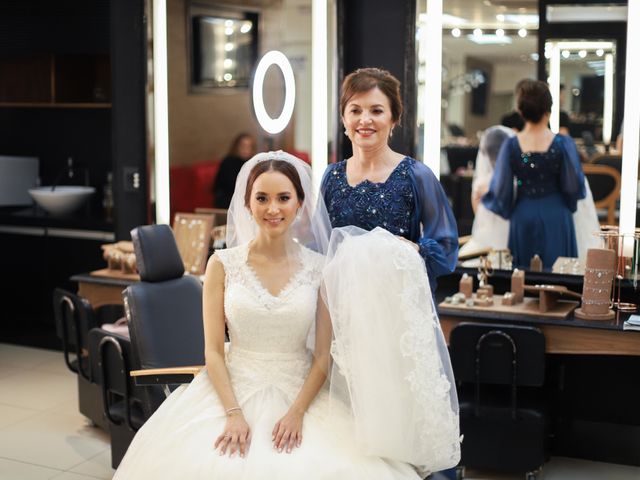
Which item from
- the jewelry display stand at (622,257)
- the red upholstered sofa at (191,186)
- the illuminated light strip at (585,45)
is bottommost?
the jewelry display stand at (622,257)

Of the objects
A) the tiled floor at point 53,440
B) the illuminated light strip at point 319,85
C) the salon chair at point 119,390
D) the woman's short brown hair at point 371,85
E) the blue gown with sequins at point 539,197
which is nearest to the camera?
the woman's short brown hair at point 371,85

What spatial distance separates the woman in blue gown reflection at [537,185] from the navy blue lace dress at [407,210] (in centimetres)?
126

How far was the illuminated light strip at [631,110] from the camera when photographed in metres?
3.77

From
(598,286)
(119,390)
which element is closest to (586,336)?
(598,286)

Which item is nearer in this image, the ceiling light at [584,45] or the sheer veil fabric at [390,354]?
the sheer veil fabric at [390,354]

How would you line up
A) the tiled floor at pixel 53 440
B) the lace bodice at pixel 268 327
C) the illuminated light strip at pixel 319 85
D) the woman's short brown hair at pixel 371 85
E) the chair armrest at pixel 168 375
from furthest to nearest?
the illuminated light strip at pixel 319 85 → the tiled floor at pixel 53 440 → the chair armrest at pixel 168 375 → the woman's short brown hair at pixel 371 85 → the lace bodice at pixel 268 327

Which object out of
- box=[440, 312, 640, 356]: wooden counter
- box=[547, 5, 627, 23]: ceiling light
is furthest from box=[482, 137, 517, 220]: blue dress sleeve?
box=[440, 312, 640, 356]: wooden counter

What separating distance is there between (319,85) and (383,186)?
1.88 m

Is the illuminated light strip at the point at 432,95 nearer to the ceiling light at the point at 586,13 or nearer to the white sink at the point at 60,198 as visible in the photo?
the ceiling light at the point at 586,13

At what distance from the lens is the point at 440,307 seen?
378 cm

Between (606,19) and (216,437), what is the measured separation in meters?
2.40

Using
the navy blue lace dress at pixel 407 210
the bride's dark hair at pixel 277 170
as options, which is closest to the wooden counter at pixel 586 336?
the navy blue lace dress at pixel 407 210

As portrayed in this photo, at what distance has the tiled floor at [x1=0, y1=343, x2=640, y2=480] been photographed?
3.85 metres

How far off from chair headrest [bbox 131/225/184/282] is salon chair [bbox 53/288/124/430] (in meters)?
0.64
